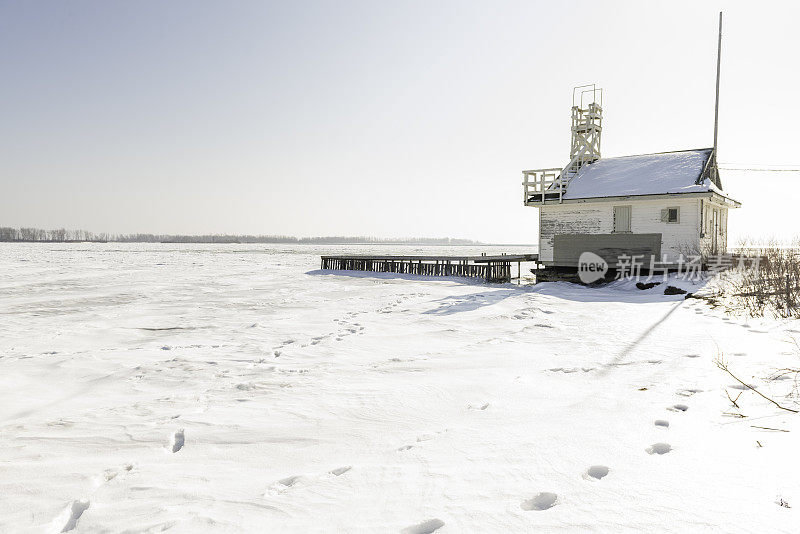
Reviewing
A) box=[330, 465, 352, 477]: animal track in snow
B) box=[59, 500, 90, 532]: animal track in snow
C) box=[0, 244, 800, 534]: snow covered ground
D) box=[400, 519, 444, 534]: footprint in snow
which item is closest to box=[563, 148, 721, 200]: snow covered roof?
box=[0, 244, 800, 534]: snow covered ground

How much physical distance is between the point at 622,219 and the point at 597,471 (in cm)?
2018

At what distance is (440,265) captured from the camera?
85.6ft

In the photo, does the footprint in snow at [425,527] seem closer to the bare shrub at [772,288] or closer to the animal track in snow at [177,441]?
the animal track in snow at [177,441]

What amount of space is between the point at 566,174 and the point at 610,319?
50.5 feet

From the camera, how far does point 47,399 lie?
5152 millimetres

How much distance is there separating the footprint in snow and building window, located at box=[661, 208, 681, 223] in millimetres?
21003

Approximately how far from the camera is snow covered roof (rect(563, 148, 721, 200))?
65.1 ft

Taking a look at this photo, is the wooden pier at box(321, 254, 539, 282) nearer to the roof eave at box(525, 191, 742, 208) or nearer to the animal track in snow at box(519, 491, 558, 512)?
the roof eave at box(525, 191, 742, 208)

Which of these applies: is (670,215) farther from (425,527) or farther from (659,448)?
(425,527)

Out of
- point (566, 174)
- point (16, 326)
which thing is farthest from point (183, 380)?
point (566, 174)

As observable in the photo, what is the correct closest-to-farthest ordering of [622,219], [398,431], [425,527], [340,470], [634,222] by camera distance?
[425,527] < [340,470] < [398,431] < [634,222] < [622,219]

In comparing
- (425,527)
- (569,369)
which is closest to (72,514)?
(425,527)

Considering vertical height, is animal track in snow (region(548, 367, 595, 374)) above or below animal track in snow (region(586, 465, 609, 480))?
below

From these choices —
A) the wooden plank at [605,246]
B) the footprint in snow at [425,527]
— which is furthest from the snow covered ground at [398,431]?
the wooden plank at [605,246]
